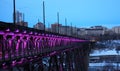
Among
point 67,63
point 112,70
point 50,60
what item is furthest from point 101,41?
point 50,60

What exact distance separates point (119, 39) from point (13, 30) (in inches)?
3757

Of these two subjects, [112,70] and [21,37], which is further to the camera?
[112,70]

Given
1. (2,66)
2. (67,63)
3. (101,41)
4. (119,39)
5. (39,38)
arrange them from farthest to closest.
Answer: (119,39), (101,41), (67,63), (39,38), (2,66)

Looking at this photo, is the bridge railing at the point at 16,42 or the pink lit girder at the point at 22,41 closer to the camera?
the bridge railing at the point at 16,42

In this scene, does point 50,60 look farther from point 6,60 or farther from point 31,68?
point 6,60

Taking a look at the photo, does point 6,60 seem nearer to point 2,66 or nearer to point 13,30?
point 2,66

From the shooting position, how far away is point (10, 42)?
11172 millimetres

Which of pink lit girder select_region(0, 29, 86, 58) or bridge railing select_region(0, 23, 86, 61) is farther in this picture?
pink lit girder select_region(0, 29, 86, 58)

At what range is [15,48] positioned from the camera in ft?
38.6

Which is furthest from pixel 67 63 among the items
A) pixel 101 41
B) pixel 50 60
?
pixel 101 41

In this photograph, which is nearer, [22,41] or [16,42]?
[16,42]

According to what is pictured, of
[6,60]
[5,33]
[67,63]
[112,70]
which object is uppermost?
[5,33]

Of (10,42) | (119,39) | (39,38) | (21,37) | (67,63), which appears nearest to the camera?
(10,42)

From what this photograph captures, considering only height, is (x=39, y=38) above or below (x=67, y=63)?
above
